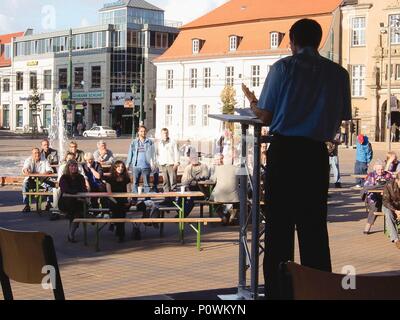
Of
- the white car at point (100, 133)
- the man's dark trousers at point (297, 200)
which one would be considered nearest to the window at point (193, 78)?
the white car at point (100, 133)

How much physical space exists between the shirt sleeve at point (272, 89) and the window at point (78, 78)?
3618 inches

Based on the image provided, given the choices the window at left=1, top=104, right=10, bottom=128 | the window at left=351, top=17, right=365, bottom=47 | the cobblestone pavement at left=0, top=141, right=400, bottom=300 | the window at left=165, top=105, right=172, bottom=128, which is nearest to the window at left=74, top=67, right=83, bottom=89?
the window at left=1, top=104, right=10, bottom=128

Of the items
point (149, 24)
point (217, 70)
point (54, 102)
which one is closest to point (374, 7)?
point (217, 70)

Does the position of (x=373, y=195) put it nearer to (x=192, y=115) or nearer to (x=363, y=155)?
(x=363, y=155)

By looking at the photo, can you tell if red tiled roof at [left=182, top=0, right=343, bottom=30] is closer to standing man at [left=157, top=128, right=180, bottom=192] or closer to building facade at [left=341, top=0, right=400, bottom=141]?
building facade at [left=341, top=0, right=400, bottom=141]

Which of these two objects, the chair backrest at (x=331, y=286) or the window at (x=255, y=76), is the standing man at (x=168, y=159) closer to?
the chair backrest at (x=331, y=286)

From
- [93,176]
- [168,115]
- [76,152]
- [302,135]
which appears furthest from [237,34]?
[302,135]

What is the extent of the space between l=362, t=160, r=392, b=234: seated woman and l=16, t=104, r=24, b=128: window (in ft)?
297

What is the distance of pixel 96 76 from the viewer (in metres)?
92.9

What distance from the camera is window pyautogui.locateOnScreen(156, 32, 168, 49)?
305 ft

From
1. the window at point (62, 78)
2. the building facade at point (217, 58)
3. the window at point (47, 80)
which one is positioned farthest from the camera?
the window at point (47, 80)

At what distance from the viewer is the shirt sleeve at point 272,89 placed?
4.88 m

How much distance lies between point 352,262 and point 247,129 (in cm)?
484
